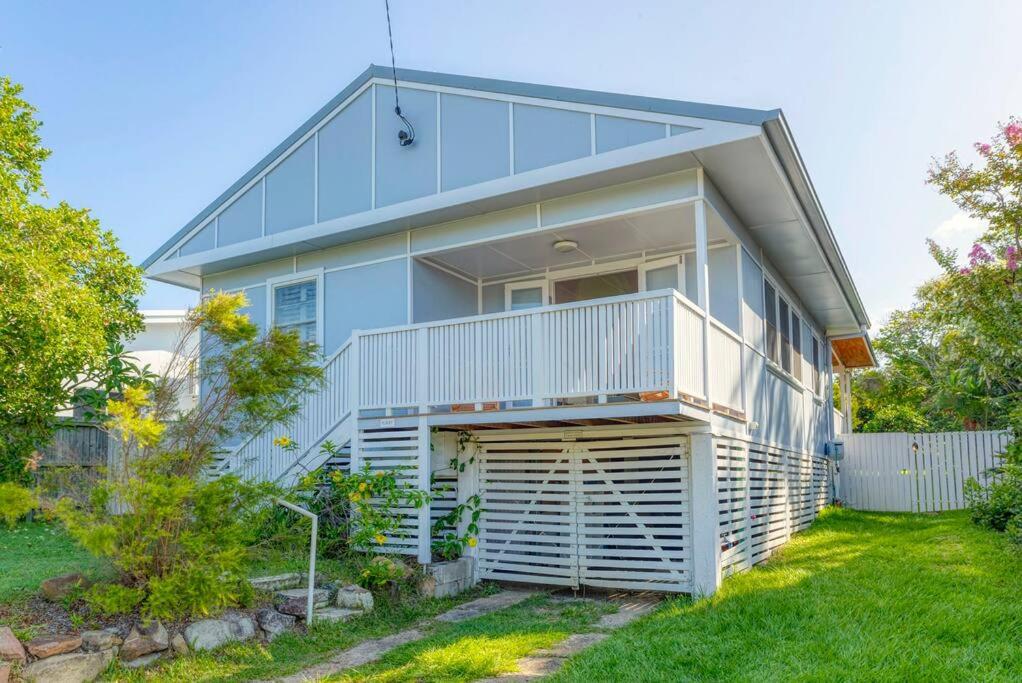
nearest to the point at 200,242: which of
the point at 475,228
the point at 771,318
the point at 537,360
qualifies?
the point at 475,228

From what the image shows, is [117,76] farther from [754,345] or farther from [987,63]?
[987,63]

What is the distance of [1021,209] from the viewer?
9.20 m

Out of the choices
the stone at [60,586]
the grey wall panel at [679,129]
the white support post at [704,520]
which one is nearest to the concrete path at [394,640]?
the white support post at [704,520]

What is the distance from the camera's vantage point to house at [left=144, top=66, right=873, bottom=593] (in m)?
7.80

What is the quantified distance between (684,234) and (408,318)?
366 cm

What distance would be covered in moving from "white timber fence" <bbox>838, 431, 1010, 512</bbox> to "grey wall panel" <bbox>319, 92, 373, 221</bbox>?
12393 millimetres

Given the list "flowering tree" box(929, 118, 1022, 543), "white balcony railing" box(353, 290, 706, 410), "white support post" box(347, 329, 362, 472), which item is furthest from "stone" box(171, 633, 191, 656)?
"flowering tree" box(929, 118, 1022, 543)

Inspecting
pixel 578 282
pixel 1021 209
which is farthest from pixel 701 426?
pixel 1021 209

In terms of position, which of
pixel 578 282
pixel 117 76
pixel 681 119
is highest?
pixel 117 76

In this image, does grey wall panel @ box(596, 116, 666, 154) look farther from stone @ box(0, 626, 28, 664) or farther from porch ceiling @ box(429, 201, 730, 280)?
stone @ box(0, 626, 28, 664)

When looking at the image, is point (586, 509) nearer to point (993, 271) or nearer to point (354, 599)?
point (354, 599)

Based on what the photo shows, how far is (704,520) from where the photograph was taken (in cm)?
778

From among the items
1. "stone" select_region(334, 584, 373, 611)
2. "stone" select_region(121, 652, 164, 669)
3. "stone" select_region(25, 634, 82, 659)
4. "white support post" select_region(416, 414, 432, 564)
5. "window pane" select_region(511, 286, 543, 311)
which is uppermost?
"window pane" select_region(511, 286, 543, 311)

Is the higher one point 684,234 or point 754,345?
point 684,234
